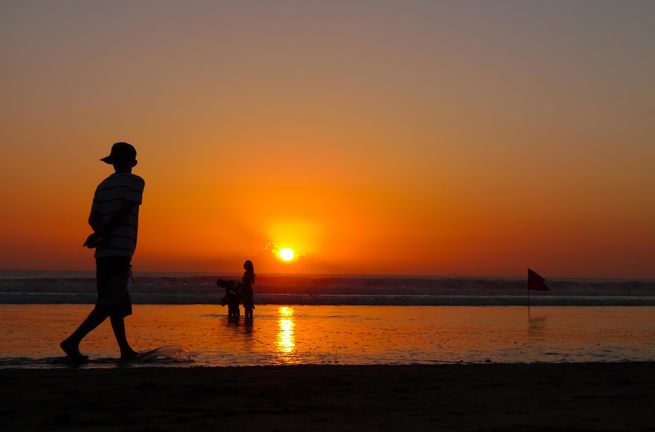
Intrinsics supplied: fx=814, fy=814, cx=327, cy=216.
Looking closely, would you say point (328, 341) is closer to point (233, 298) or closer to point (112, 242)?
point (112, 242)

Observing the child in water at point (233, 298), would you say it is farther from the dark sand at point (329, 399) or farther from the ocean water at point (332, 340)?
the dark sand at point (329, 399)

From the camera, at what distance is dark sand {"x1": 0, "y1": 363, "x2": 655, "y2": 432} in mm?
5152

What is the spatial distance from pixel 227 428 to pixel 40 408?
1526 millimetres

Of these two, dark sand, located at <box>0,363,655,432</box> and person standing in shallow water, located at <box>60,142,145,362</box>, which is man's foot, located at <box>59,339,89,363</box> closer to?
person standing in shallow water, located at <box>60,142,145,362</box>

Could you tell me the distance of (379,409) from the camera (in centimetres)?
575

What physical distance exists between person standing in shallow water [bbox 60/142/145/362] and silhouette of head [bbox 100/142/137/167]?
0.18 meters

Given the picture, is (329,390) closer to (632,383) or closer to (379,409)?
(379,409)

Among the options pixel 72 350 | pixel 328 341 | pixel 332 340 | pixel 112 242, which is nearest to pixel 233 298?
pixel 332 340

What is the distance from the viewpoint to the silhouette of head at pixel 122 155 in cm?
866

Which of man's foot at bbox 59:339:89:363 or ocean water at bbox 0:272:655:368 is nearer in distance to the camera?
man's foot at bbox 59:339:89:363

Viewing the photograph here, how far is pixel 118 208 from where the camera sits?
8328 mm

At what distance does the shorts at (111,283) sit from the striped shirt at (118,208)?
8cm

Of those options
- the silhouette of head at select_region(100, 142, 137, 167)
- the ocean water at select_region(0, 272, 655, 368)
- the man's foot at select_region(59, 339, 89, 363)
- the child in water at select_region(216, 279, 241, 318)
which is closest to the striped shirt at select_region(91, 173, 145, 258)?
the silhouette of head at select_region(100, 142, 137, 167)

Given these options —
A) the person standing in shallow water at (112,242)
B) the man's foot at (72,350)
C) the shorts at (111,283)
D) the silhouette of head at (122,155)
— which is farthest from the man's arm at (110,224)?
the man's foot at (72,350)
